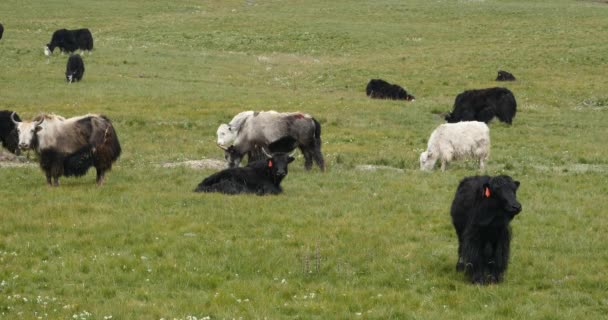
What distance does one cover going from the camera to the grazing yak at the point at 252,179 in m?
16.3

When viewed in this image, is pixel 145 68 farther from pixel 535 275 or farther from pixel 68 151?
pixel 535 275

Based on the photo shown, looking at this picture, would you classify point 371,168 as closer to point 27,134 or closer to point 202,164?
point 202,164

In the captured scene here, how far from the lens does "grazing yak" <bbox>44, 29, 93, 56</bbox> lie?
45.5 meters

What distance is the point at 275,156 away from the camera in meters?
16.6

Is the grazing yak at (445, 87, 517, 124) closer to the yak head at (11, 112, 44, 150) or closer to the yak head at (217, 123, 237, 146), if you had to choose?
the yak head at (217, 123, 237, 146)

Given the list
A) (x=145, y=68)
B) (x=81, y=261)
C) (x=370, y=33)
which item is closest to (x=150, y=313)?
(x=81, y=261)

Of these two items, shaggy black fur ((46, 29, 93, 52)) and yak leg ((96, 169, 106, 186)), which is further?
shaggy black fur ((46, 29, 93, 52))

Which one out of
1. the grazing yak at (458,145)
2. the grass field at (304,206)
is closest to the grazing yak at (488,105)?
the grass field at (304,206)

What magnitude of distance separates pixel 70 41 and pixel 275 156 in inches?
1268

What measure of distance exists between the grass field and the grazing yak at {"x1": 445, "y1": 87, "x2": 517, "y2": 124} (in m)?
0.57

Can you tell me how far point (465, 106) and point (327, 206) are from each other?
1445 centimetres

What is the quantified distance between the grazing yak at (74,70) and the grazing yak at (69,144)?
1948cm

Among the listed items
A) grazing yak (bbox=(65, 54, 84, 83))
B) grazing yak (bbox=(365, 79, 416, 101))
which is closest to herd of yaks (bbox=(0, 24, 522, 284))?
grazing yak (bbox=(365, 79, 416, 101))

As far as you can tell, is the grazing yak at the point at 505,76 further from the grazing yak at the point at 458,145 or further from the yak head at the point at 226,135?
the yak head at the point at 226,135
